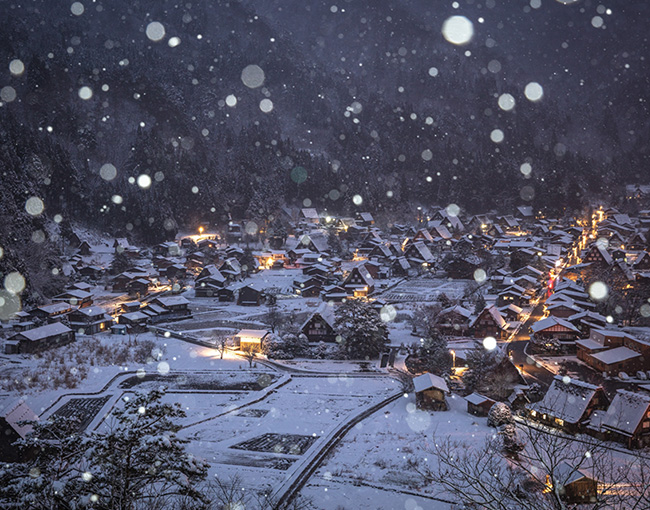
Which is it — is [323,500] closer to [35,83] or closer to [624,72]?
[35,83]

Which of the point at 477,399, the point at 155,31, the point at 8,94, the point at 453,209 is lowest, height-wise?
the point at 477,399

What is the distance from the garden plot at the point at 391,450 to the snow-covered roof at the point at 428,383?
107 centimetres

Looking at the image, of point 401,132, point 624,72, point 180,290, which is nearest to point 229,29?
point 401,132

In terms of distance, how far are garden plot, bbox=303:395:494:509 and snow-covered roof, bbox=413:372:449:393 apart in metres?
1.07

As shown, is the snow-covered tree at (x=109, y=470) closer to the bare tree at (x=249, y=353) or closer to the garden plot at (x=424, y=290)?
the bare tree at (x=249, y=353)

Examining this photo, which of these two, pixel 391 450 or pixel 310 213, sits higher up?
pixel 310 213

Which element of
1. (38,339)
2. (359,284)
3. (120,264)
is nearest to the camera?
(38,339)

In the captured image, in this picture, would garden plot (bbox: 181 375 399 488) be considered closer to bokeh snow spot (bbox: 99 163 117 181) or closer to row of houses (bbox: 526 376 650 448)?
row of houses (bbox: 526 376 650 448)

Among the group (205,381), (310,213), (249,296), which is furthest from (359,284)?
(310,213)

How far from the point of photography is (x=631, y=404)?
58.9ft

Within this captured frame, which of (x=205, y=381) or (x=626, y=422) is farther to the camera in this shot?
(x=205, y=381)

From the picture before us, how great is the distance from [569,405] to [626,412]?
7.20 ft

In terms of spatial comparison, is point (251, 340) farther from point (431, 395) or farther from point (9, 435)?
point (9, 435)

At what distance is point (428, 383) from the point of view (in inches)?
861
